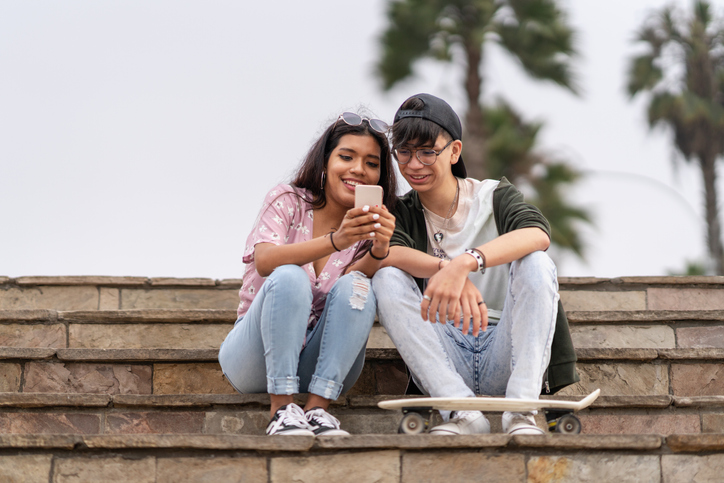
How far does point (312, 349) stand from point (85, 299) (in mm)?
2412

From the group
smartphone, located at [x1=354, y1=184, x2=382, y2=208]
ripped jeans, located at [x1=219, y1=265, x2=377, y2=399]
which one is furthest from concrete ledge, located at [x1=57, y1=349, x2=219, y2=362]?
smartphone, located at [x1=354, y1=184, x2=382, y2=208]

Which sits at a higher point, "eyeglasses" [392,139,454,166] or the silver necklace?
"eyeglasses" [392,139,454,166]

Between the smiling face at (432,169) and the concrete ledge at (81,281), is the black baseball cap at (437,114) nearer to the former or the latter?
the smiling face at (432,169)

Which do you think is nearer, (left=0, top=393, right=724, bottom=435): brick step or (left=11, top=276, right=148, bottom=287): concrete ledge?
(left=0, top=393, right=724, bottom=435): brick step

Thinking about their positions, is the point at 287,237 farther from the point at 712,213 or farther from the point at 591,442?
the point at 712,213

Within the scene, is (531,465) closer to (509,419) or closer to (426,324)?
(509,419)

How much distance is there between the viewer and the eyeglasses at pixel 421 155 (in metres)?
2.73

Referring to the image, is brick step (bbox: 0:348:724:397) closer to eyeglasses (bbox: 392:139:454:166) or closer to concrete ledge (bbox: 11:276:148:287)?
eyeglasses (bbox: 392:139:454:166)

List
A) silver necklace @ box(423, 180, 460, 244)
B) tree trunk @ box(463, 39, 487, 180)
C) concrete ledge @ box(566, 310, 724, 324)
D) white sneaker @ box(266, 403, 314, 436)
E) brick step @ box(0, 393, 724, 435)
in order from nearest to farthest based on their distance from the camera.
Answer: white sneaker @ box(266, 403, 314, 436), brick step @ box(0, 393, 724, 435), silver necklace @ box(423, 180, 460, 244), concrete ledge @ box(566, 310, 724, 324), tree trunk @ box(463, 39, 487, 180)

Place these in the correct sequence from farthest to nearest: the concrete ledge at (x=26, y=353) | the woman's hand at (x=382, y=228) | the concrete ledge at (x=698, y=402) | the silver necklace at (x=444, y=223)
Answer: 1. the concrete ledge at (x=26, y=353)
2. the silver necklace at (x=444, y=223)
3. the concrete ledge at (x=698, y=402)
4. the woman's hand at (x=382, y=228)

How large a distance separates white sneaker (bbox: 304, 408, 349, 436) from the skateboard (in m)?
0.17

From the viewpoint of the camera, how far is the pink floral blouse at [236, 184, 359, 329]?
2.70 metres

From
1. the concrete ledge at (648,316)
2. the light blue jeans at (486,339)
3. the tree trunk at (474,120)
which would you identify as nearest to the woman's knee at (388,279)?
the light blue jeans at (486,339)

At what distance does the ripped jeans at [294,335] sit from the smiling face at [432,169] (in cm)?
46
